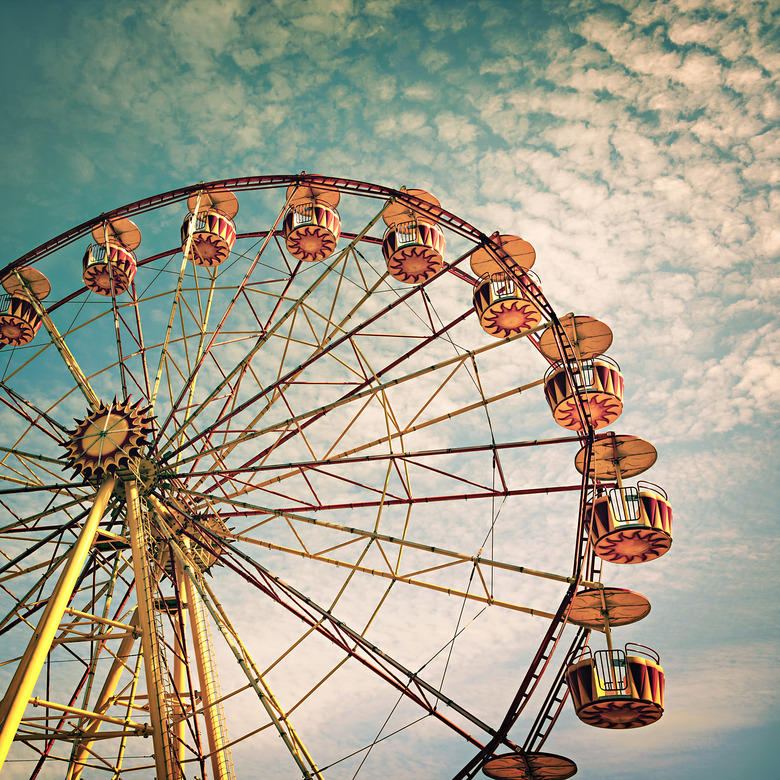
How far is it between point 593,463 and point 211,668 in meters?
7.71

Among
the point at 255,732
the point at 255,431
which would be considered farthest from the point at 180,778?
the point at 255,431

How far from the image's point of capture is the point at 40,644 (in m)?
9.85

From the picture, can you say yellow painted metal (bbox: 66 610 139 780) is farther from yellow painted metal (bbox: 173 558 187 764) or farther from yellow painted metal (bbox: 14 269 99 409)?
yellow painted metal (bbox: 14 269 99 409)

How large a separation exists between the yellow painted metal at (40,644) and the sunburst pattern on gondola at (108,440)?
85 cm

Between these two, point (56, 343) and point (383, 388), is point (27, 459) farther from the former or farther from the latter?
point (383, 388)

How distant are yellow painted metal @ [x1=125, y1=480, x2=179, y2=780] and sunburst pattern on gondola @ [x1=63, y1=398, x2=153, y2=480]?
49 cm

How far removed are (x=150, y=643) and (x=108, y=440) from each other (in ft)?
12.0

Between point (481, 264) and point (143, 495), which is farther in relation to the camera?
point (481, 264)

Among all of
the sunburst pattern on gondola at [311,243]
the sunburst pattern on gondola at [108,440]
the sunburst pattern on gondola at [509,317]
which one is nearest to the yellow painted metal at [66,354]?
the sunburst pattern on gondola at [108,440]

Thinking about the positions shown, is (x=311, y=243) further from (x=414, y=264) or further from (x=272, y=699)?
(x=272, y=699)

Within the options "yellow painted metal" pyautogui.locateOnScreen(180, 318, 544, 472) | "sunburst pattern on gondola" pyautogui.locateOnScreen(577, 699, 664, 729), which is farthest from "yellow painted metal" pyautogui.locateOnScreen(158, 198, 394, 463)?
"sunburst pattern on gondola" pyautogui.locateOnScreen(577, 699, 664, 729)

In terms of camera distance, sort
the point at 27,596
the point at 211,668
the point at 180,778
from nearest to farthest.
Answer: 1. the point at 180,778
2. the point at 211,668
3. the point at 27,596

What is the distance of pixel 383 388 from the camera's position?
12766mm

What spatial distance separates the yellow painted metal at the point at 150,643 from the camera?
986 cm
